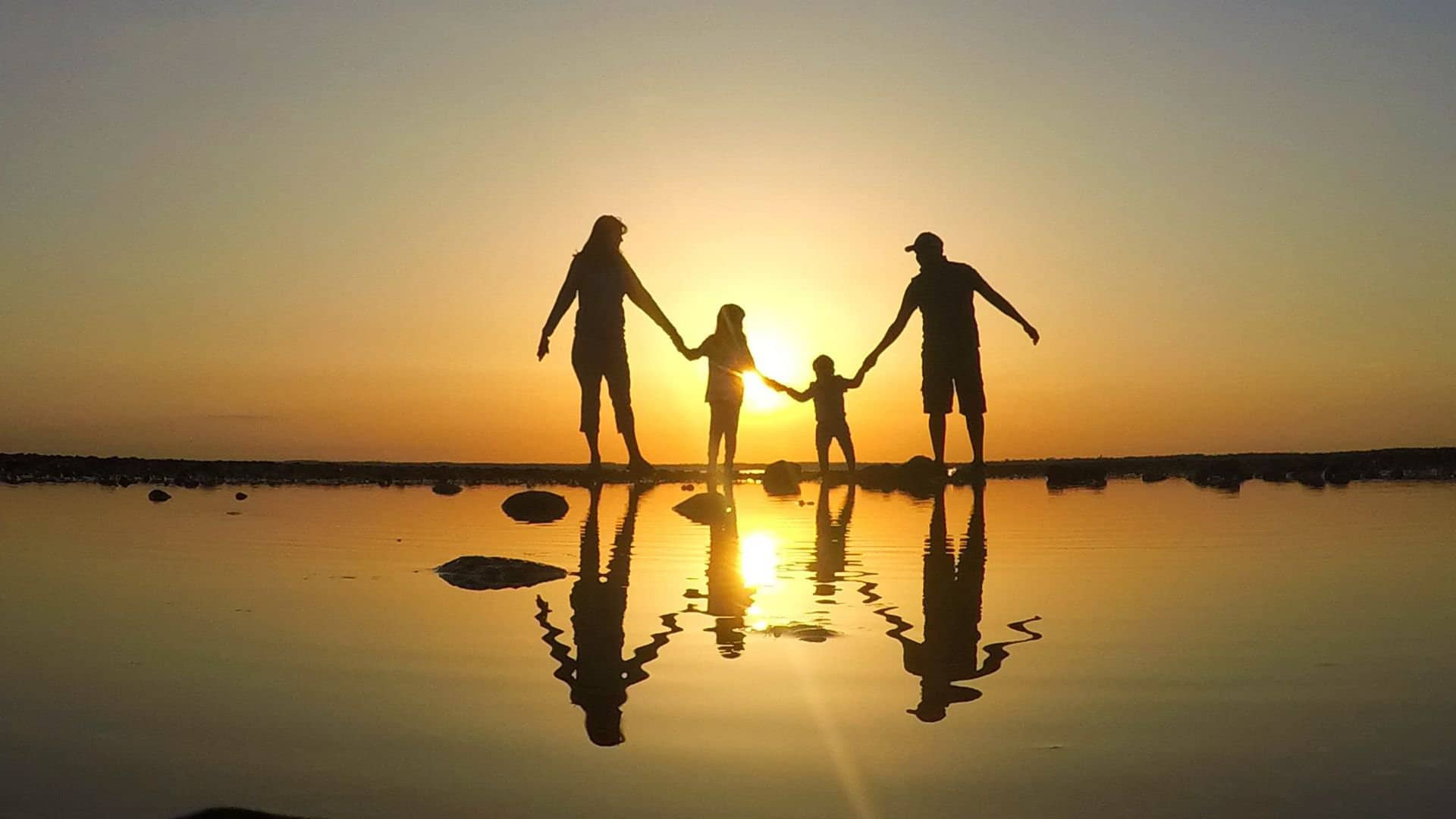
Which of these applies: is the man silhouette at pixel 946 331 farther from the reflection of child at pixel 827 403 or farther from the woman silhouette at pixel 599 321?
the reflection of child at pixel 827 403

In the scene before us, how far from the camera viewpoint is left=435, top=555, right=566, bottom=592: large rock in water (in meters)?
6.55

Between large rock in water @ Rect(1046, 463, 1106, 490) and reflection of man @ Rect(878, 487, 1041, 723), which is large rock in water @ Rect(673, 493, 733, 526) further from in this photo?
large rock in water @ Rect(1046, 463, 1106, 490)

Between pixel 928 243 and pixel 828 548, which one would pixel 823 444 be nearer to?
pixel 928 243

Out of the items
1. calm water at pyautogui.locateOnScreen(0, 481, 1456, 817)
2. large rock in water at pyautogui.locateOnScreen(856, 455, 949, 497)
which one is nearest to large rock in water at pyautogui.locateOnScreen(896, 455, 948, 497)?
large rock in water at pyautogui.locateOnScreen(856, 455, 949, 497)

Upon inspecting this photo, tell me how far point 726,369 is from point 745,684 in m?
14.9

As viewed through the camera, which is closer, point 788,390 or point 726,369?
point 726,369

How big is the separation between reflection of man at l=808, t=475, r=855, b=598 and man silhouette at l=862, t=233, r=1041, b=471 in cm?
254

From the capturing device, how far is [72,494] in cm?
1903

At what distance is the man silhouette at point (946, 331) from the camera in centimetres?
1625

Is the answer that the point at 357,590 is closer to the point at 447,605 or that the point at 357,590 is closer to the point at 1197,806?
the point at 447,605

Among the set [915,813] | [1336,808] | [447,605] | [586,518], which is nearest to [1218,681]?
[1336,808]

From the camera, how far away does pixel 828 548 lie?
8.55 m

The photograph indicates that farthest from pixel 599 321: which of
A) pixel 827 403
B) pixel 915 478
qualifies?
pixel 827 403

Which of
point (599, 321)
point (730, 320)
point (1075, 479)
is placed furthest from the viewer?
point (1075, 479)
